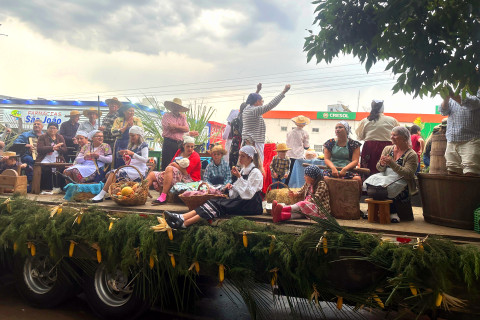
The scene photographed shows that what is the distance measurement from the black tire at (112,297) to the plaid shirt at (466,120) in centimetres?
362

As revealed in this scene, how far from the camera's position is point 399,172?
4180 mm

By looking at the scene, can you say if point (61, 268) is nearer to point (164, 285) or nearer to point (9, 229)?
point (9, 229)

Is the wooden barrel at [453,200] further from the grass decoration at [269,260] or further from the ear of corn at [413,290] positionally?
the ear of corn at [413,290]

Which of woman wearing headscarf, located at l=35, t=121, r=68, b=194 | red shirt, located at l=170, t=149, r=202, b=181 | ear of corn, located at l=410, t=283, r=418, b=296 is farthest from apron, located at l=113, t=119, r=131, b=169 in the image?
ear of corn, located at l=410, t=283, r=418, b=296

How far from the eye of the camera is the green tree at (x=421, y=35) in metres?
3.23

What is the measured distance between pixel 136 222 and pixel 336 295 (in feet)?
6.41

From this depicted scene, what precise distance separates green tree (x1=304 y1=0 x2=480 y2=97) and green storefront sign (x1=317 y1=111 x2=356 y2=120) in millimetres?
23121

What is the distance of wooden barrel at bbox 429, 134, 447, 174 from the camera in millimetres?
4611

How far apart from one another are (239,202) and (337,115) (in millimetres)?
25007

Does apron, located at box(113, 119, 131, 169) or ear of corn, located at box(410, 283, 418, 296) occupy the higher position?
apron, located at box(113, 119, 131, 169)

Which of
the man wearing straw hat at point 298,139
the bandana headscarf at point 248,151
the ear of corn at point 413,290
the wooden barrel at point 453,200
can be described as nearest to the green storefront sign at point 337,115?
the man wearing straw hat at point 298,139

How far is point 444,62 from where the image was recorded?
3406 millimetres

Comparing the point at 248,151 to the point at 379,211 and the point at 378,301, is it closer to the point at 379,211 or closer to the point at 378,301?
the point at 379,211

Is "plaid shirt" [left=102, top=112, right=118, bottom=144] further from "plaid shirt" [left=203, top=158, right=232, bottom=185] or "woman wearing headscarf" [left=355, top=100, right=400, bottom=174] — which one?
"woman wearing headscarf" [left=355, top=100, right=400, bottom=174]
